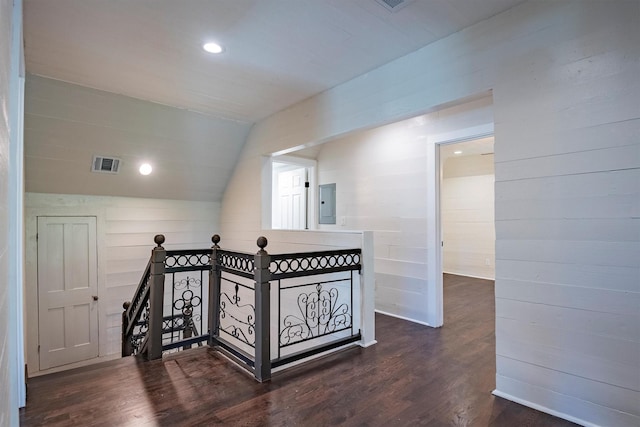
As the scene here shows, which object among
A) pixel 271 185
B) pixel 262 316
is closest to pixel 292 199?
pixel 271 185

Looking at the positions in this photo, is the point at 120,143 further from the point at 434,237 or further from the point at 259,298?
the point at 434,237

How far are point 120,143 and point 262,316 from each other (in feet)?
10.5

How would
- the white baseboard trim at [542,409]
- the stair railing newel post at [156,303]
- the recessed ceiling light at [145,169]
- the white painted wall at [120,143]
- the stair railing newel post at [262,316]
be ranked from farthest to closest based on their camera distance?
1. the recessed ceiling light at [145,169]
2. the white painted wall at [120,143]
3. the stair railing newel post at [156,303]
4. the stair railing newel post at [262,316]
5. the white baseboard trim at [542,409]

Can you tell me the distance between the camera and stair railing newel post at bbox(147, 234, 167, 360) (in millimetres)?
2920

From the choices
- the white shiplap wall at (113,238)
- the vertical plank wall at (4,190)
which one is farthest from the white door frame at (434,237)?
the white shiplap wall at (113,238)

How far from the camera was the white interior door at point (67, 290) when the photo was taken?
4504 mm

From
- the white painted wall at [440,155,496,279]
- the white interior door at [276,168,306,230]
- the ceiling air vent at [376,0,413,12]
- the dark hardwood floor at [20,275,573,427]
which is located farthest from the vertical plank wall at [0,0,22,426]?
the white painted wall at [440,155,496,279]

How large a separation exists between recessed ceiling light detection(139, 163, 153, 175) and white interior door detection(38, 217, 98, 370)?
38.6 inches

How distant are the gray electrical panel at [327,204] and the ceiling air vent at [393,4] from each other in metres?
3.08

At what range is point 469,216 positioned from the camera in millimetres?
6848

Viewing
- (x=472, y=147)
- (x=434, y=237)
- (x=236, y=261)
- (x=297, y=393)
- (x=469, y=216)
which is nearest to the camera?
(x=297, y=393)

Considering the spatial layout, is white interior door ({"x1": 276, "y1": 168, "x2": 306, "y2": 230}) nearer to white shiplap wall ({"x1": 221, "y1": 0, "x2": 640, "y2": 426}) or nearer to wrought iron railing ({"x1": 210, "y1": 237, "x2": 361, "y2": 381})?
wrought iron railing ({"x1": 210, "y1": 237, "x2": 361, "y2": 381})

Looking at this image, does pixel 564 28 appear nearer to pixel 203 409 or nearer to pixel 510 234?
pixel 510 234

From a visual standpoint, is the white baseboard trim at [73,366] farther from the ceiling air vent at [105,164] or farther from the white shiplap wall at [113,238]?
the ceiling air vent at [105,164]
